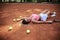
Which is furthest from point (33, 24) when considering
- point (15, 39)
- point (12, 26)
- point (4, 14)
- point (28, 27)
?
point (4, 14)

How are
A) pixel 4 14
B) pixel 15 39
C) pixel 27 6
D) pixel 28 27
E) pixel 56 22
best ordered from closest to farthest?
1. pixel 15 39
2. pixel 28 27
3. pixel 56 22
4. pixel 4 14
5. pixel 27 6

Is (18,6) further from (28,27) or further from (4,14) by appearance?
(28,27)

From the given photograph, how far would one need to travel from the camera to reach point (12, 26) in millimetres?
1669

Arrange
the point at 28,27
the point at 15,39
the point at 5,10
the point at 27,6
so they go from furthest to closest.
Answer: the point at 27,6 < the point at 5,10 < the point at 28,27 < the point at 15,39

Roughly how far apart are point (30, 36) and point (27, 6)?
0.96 meters

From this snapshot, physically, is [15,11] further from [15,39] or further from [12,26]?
[15,39]

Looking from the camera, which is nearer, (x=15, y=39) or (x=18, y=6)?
(x=15, y=39)

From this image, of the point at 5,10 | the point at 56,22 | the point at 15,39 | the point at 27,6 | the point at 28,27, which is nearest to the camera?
the point at 15,39

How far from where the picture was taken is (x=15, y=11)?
7.07 ft

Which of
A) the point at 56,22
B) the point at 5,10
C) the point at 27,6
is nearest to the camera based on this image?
the point at 56,22

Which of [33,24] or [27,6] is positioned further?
[27,6]

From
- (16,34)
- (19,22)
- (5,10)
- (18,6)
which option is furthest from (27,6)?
(16,34)

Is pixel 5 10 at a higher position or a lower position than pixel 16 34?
higher

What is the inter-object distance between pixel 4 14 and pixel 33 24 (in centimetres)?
50
